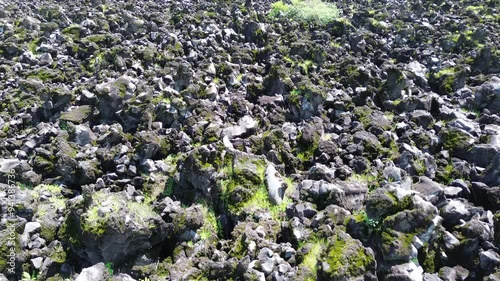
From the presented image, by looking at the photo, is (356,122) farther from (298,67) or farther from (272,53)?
(272,53)

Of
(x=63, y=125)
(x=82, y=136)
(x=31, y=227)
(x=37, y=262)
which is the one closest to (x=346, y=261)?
(x=37, y=262)

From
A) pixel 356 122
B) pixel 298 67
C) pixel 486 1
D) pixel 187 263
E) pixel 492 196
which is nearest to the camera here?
pixel 187 263

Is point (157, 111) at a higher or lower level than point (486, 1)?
lower

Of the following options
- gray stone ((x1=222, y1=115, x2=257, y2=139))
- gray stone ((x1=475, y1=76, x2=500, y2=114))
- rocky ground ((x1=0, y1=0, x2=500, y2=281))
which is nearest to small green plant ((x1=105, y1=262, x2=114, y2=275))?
rocky ground ((x1=0, y1=0, x2=500, y2=281))

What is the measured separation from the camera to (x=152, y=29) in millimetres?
22969

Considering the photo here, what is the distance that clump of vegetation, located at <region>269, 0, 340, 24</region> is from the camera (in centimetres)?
2611

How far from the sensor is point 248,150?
12570 mm

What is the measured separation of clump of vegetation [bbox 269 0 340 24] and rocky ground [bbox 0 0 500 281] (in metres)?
2.87

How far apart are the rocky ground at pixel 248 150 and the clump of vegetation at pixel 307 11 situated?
2.87 m

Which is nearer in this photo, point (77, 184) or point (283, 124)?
point (77, 184)

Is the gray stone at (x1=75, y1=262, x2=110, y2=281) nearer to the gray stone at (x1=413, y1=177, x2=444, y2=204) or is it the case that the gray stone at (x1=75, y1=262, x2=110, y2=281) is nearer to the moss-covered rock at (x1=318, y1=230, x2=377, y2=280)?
the moss-covered rock at (x1=318, y1=230, x2=377, y2=280)

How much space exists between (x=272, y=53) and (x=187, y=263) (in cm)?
1342

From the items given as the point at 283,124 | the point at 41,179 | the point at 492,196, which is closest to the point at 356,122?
the point at 283,124

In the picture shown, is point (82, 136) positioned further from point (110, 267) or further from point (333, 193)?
point (333, 193)
